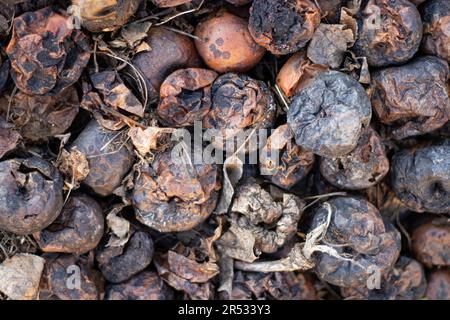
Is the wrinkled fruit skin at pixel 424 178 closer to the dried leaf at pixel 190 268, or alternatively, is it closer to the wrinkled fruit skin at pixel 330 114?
the wrinkled fruit skin at pixel 330 114

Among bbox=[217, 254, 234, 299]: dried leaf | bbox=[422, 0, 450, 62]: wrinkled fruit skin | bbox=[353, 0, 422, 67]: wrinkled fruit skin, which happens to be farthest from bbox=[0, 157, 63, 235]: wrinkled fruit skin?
bbox=[422, 0, 450, 62]: wrinkled fruit skin

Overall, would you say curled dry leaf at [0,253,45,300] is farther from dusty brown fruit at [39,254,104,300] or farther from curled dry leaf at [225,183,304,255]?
curled dry leaf at [225,183,304,255]

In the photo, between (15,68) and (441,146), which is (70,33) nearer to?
(15,68)

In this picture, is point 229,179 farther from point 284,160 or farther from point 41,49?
point 41,49

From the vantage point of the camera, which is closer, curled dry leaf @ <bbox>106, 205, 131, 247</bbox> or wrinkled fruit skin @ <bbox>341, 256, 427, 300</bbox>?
curled dry leaf @ <bbox>106, 205, 131, 247</bbox>

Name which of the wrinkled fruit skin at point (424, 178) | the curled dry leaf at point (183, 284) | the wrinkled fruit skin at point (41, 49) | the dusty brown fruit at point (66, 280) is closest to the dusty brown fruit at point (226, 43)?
the wrinkled fruit skin at point (41, 49)
